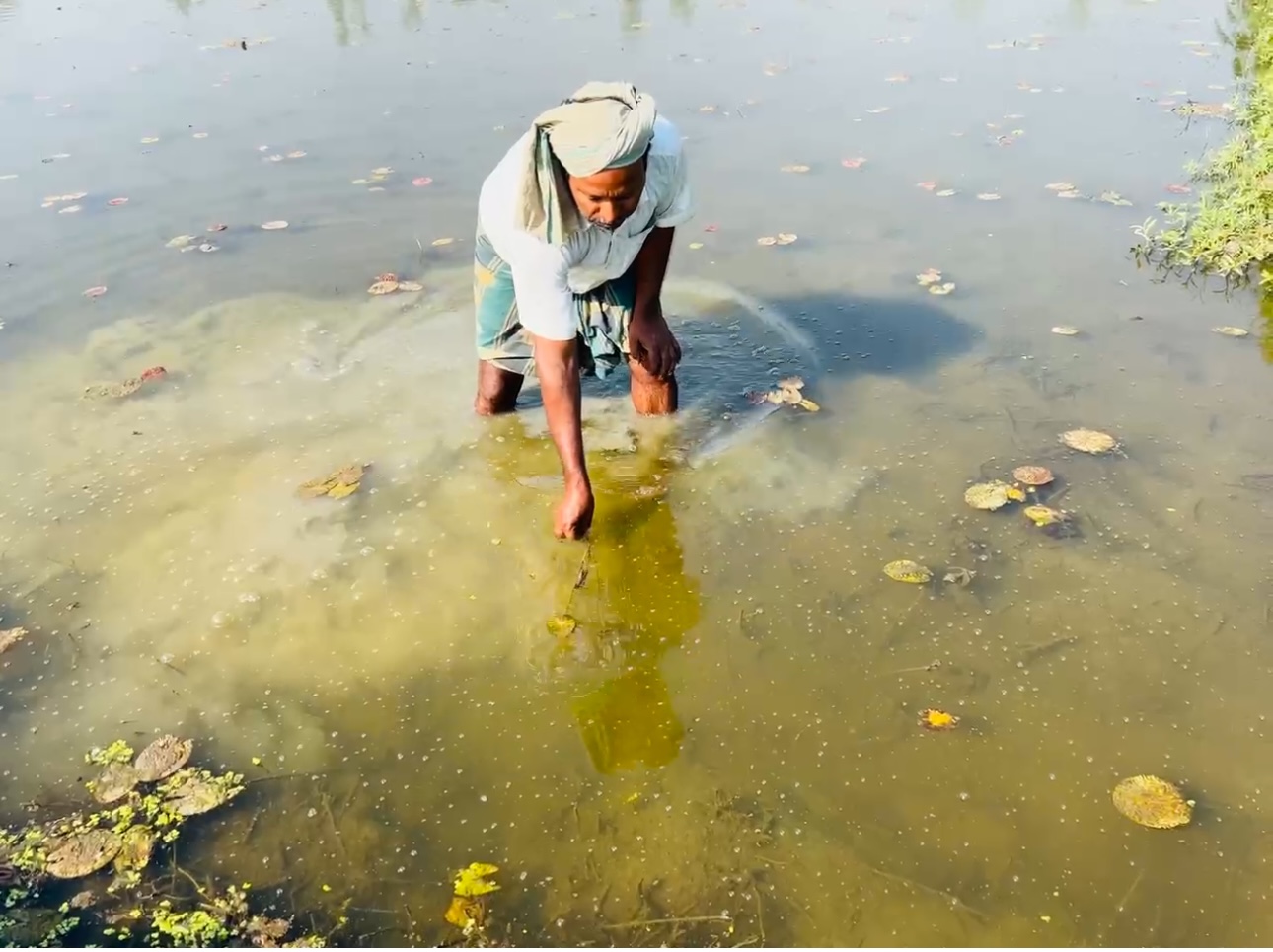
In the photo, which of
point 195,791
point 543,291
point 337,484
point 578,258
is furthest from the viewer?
point 337,484

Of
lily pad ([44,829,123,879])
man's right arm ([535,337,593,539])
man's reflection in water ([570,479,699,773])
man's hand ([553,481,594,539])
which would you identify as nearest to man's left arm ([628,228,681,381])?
man's reflection in water ([570,479,699,773])

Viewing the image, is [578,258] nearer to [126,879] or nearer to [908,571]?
[908,571]

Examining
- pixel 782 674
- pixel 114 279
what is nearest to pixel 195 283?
pixel 114 279

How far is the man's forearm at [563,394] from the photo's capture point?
251cm

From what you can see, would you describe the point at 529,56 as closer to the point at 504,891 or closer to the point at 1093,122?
the point at 1093,122

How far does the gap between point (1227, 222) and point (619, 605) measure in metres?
3.46

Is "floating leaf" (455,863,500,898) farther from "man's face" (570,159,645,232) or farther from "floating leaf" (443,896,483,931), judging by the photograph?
"man's face" (570,159,645,232)

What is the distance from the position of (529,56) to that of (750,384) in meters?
4.90

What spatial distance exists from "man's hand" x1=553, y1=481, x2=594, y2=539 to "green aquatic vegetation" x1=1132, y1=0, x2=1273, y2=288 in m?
3.00

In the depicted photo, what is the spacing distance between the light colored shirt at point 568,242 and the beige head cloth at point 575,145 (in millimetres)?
45

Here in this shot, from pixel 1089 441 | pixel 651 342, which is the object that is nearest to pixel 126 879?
pixel 651 342

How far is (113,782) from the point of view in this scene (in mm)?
2143

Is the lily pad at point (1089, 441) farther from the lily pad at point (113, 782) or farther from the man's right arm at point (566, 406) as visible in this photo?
the lily pad at point (113, 782)

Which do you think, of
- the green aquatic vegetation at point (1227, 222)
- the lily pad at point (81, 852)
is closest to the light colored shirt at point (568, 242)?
the lily pad at point (81, 852)
